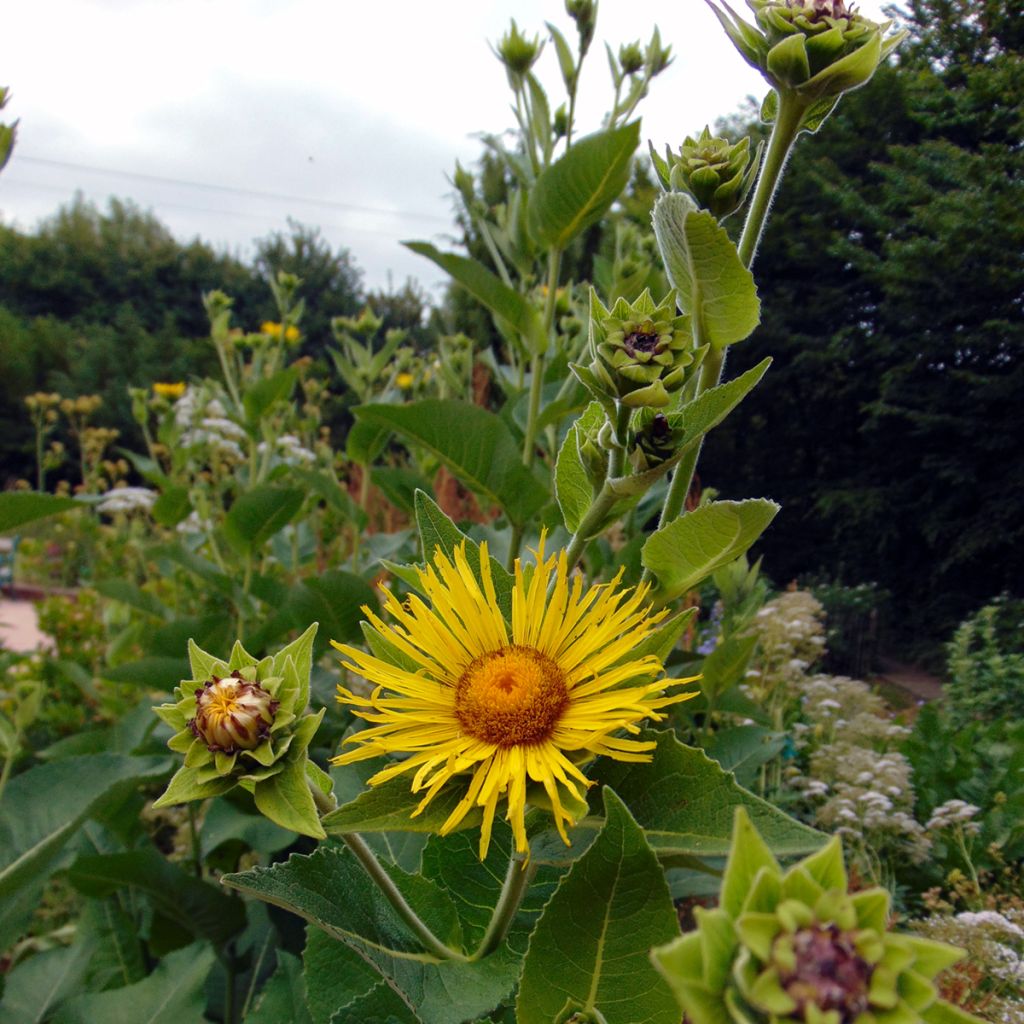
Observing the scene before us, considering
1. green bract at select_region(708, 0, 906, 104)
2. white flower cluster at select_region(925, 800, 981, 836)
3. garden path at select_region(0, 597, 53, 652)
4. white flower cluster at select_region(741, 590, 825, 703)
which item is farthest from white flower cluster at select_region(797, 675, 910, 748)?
garden path at select_region(0, 597, 53, 652)

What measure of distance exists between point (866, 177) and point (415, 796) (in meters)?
8.32

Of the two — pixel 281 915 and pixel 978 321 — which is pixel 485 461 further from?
pixel 978 321

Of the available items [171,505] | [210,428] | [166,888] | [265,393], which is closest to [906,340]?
[210,428]

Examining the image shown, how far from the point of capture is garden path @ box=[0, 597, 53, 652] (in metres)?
5.34

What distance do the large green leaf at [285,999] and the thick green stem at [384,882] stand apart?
1.27 ft

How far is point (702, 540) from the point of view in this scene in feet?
1.63

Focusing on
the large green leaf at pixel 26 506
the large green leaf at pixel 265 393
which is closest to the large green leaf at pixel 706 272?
the large green leaf at pixel 26 506

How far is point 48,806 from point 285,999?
0.45 metres

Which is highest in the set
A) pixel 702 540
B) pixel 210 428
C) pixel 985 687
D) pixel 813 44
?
pixel 813 44

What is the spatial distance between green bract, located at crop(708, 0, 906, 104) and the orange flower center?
361mm

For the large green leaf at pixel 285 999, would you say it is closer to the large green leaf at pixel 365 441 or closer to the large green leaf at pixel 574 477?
the large green leaf at pixel 574 477

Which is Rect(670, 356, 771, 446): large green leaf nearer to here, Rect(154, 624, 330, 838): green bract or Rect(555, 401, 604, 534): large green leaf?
Rect(555, 401, 604, 534): large green leaf

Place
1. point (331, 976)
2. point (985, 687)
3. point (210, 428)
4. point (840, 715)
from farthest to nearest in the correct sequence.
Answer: point (985, 687)
point (210, 428)
point (840, 715)
point (331, 976)

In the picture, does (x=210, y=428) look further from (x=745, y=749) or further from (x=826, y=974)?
(x=826, y=974)
